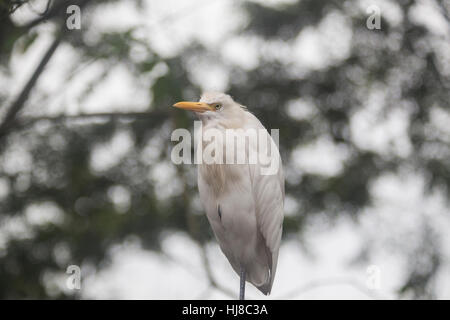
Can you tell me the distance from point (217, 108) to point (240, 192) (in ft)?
0.78

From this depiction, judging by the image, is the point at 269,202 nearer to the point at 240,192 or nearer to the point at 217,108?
the point at 240,192

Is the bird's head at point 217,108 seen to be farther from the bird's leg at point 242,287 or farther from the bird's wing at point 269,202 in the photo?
the bird's leg at point 242,287

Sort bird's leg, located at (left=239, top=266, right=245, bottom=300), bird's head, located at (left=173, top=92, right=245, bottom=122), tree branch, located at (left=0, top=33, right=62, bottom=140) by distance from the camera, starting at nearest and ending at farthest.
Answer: bird's head, located at (left=173, top=92, right=245, bottom=122)
bird's leg, located at (left=239, top=266, right=245, bottom=300)
tree branch, located at (left=0, top=33, right=62, bottom=140)

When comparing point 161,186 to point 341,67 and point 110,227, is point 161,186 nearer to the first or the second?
point 110,227

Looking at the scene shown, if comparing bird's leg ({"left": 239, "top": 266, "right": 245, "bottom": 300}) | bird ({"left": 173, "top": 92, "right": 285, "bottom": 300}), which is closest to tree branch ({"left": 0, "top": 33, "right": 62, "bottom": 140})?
bird ({"left": 173, "top": 92, "right": 285, "bottom": 300})

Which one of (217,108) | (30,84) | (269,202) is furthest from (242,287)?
(30,84)

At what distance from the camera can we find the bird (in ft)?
3.53

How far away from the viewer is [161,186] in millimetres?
3316

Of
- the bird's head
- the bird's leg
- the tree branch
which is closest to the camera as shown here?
the bird's head

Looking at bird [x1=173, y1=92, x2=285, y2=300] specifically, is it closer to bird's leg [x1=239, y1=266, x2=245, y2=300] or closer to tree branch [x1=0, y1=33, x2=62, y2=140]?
bird's leg [x1=239, y1=266, x2=245, y2=300]

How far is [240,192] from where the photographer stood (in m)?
1.21

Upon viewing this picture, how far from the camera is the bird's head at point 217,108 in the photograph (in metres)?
1.05

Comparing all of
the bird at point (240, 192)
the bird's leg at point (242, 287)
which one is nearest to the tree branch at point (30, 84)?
the bird at point (240, 192)
